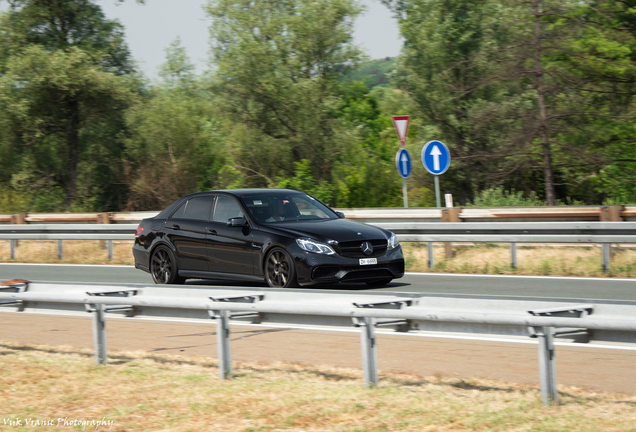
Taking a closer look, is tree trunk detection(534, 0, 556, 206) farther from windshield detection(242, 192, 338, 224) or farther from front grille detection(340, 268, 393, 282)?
front grille detection(340, 268, 393, 282)

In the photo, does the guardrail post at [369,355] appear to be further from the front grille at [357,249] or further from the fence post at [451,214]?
the fence post at [451,214]

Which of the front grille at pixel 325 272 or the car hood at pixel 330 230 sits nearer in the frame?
the front grille at pixel 325 272

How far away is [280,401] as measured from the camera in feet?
18.8

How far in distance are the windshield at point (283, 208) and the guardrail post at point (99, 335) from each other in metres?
4.88

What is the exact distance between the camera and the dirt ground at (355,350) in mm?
6355

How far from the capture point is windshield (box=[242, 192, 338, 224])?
12266mm

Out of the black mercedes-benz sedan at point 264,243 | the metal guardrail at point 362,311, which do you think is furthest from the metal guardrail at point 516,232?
the metal guardrail at point 362,311

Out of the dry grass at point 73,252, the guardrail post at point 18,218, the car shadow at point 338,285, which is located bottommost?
the car shadow at point 338,285

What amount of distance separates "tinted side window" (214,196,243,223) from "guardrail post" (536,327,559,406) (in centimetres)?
770

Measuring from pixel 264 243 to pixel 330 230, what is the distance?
3.25 ft

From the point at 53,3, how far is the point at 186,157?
31.4 ft

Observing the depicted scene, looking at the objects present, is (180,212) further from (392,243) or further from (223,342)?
(223,342)

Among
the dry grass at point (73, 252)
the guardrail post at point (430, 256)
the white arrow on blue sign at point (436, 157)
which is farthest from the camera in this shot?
the dry grass at point (73, 252)

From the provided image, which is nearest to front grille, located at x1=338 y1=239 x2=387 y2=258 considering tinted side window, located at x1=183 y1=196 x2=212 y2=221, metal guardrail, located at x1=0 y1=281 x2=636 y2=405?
tinted side window, located at x1=183 y1=196 x2=212 y2=221
